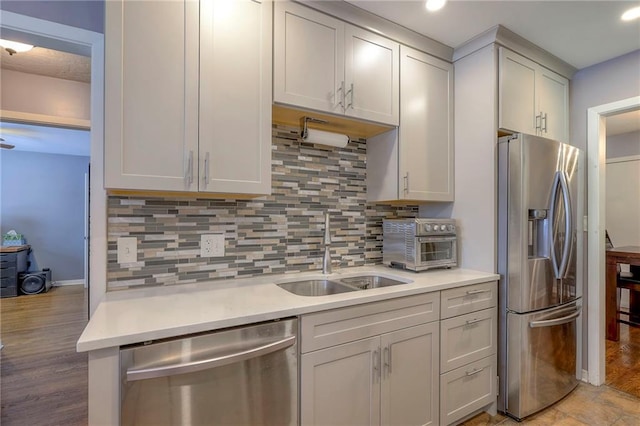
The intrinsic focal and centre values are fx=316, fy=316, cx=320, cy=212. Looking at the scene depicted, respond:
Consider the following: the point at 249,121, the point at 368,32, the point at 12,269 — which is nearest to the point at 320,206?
the point at 249,121

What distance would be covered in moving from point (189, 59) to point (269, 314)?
3.75 feet

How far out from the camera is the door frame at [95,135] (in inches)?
56.1

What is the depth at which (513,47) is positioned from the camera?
6.97 ft

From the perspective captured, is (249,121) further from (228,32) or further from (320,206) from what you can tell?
(320,206)

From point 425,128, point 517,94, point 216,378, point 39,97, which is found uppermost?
point 39,97

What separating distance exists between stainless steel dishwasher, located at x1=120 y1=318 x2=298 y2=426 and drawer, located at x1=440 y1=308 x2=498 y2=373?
0.93m

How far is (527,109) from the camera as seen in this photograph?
2238 mm

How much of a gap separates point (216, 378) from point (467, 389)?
1.50 meters

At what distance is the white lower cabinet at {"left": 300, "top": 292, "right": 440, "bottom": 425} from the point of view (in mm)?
1345

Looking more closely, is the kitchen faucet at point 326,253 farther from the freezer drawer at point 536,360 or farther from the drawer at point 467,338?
the freezer drawer at point 536,360

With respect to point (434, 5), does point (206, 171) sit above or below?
below

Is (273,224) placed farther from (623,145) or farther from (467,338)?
(623,145)

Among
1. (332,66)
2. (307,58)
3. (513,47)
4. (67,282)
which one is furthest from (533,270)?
(67,282)

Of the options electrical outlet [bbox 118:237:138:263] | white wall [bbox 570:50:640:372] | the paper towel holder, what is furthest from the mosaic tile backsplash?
white wall [bbox 570:50:640:372]
